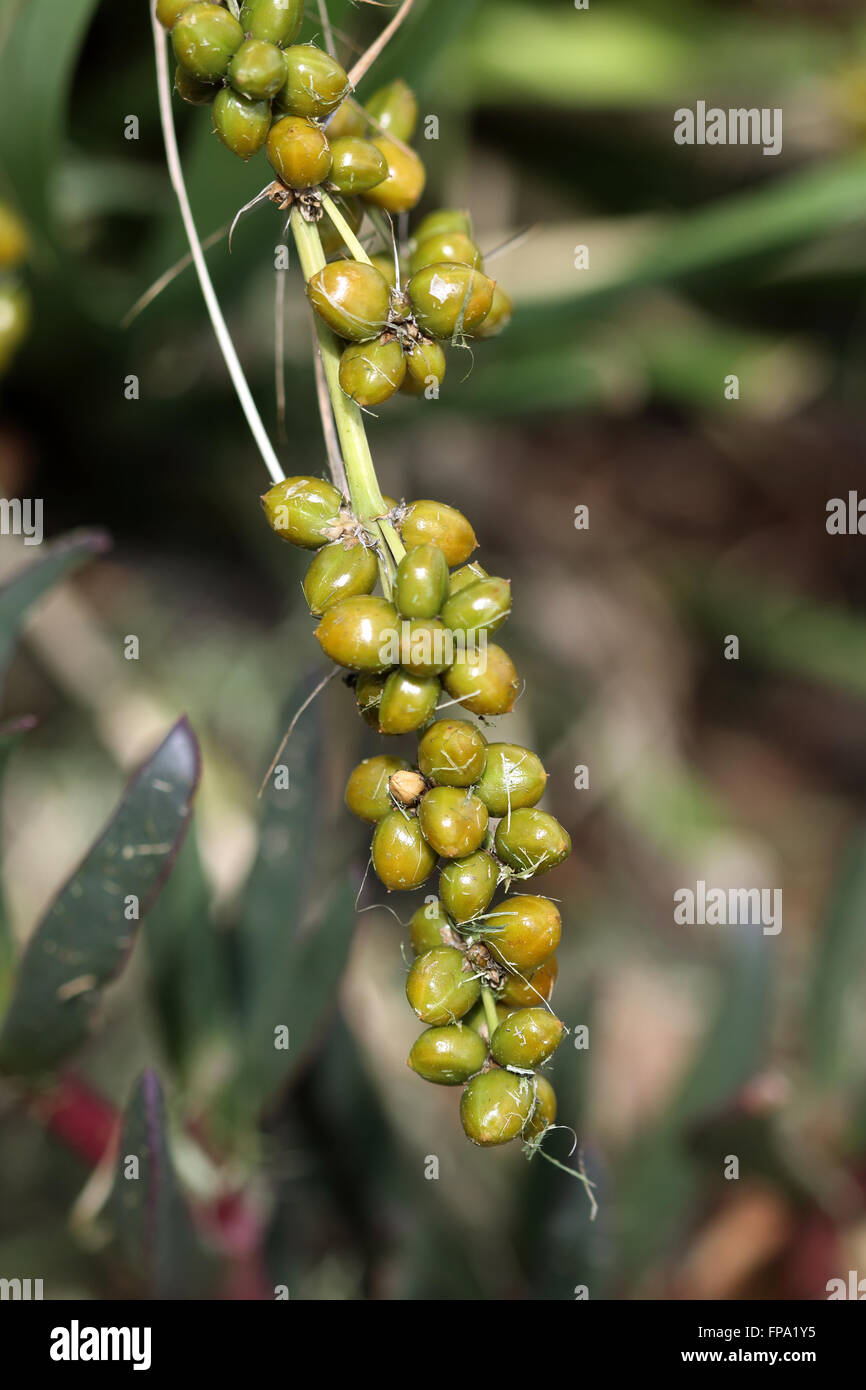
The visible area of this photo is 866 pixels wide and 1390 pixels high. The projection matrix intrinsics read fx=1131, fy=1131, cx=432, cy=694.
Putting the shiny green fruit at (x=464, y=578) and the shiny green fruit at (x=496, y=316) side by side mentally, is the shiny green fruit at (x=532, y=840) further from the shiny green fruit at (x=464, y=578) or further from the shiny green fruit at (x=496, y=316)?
the shiny green fruit at (x=496, y=316)

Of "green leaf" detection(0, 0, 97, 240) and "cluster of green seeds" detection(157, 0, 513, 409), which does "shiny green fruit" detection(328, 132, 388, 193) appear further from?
"green leaf" detection(0, 0, 97, 240)

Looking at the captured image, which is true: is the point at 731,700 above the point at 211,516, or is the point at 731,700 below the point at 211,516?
below

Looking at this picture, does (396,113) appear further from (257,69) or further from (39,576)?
(39,576)

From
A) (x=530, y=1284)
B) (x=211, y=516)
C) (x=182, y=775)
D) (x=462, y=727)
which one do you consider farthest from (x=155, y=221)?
(x=530, y=1284)

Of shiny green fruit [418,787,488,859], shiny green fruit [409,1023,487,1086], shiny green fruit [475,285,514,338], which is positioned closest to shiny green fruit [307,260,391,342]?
shiny green fruit [475,285,514,338]

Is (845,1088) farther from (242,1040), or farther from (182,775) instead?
(182,775)

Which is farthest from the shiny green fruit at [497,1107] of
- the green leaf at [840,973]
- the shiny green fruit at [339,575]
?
the green leaf at [840,973]
